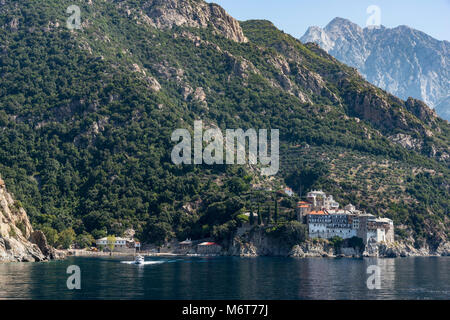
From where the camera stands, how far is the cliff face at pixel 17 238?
4948 inches

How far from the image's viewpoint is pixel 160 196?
187 m

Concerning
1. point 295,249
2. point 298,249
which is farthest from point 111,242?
point 298,249

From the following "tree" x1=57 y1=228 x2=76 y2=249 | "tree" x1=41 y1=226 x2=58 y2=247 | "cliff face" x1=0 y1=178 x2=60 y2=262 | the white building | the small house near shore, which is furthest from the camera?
the white building

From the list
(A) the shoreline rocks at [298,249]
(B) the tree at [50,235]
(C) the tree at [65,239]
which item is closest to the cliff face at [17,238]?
(B) the tree at [50,235]

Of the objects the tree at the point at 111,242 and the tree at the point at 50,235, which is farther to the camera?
the tree at the point at 111,242

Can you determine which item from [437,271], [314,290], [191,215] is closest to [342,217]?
[191,215]

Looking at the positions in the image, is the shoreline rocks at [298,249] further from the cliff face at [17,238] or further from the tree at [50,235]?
the cliff face at [17,238]

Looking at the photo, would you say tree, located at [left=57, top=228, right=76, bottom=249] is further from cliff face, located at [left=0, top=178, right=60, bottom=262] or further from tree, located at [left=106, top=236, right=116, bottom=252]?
cliff face, located at [left=0, top=178, right=60, bottom=262]

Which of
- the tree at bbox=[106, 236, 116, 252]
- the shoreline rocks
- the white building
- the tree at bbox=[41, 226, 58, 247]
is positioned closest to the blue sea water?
the tree at bbox=[41, 226, 58, 247]

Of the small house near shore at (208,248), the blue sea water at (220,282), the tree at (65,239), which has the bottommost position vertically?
the blue sea water at (220,282)

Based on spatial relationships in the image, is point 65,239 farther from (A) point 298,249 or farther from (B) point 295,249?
(A) point 298,249

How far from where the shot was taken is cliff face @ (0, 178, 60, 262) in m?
126

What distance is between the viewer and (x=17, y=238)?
13100 cm

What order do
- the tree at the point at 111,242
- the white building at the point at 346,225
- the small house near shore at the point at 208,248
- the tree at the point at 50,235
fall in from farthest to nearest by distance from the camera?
the white building at the point at 346,225
the small house near shore at the point at 208,248
the tree at the point at 111,242
the tree at the point at 50,235
